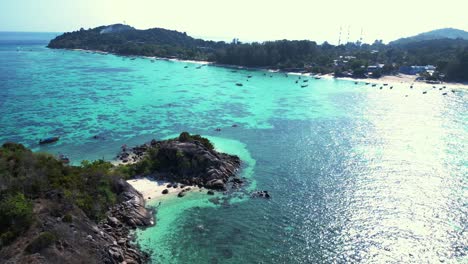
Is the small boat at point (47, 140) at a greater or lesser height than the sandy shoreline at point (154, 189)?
greater

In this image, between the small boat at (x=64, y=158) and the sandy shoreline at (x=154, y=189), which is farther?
the small boat at (x=64, y=158)

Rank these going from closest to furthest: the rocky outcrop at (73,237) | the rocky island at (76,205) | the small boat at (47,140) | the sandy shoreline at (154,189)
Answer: the rocky outcrop at (73,237) → the rocky island at (76,205) → the sandy shoreline at (154,189) → the small boat at (47,140)

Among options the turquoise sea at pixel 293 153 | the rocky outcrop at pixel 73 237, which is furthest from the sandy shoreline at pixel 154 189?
the rocky outcrop at pixel 73 237

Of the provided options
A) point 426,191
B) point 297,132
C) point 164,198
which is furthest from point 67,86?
point 426,191

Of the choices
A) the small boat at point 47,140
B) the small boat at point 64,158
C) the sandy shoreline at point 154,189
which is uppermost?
the small boat at point 47,140

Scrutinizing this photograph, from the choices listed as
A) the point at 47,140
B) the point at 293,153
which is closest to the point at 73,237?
the point at 47,140

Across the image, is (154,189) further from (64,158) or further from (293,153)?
(293,153)

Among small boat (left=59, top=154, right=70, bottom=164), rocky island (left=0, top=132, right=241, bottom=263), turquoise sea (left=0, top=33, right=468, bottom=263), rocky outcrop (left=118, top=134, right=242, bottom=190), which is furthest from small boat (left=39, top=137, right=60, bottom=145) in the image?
rocky outcrop (left=118, top=134, right=242, bottom=190)

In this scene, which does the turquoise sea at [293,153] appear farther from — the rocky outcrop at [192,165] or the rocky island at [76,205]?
the rocky outcrop at [192,165]
